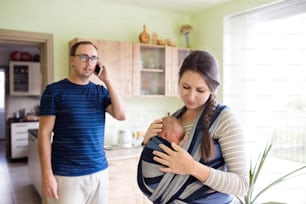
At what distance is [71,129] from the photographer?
1608mm

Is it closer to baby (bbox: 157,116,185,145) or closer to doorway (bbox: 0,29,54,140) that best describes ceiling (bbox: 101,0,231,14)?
doorway (bbox: 0,29,54,140)

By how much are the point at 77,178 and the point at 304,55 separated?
2.15 metres

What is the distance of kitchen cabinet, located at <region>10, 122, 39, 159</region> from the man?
4036mm

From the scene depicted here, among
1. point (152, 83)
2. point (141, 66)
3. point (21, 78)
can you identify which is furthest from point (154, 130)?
point (21, 78)

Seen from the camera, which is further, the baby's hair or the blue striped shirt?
the blue striped shirt

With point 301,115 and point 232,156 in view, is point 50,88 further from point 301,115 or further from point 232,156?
point 301,115

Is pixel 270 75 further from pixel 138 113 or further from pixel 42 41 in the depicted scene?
pixel 42 41

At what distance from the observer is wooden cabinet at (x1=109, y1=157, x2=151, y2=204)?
2490 mm

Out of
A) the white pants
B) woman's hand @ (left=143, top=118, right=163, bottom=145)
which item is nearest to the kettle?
the white pants

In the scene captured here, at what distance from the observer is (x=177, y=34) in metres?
3.27

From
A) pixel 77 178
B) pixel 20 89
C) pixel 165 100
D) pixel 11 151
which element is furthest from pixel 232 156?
pixel 20 89

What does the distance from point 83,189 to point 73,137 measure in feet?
1.11

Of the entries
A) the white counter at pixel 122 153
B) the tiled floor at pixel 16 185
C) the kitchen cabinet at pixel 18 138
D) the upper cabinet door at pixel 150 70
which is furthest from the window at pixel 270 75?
the kitchen cabinet at pixel 18 138

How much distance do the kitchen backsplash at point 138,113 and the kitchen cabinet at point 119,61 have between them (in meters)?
0.32
